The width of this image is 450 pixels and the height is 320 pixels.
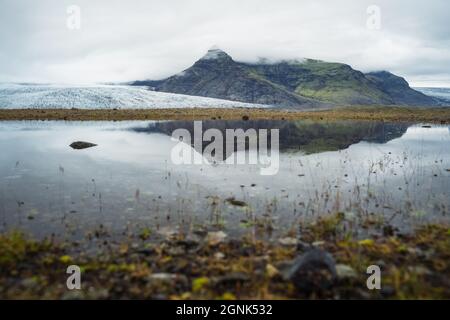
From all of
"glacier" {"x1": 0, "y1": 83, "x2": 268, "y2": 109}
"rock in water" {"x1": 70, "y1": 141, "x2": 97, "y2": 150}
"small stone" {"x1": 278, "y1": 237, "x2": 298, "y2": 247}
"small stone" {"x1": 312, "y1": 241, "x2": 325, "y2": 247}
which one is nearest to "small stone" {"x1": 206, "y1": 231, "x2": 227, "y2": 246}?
"small stone" {"x1": 278, "y1": 237, "x2": 298, "y2": 247}

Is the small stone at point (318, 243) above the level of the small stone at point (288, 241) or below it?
below

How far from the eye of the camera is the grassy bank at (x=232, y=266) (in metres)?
7.64

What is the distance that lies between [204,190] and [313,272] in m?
8.63

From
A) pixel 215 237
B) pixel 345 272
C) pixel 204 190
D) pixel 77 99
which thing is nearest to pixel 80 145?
pixel 204 190

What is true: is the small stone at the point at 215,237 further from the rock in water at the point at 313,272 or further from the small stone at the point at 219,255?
the rock in water at the point at 313,272

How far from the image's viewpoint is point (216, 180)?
1798cm

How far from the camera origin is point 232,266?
8.73 metres

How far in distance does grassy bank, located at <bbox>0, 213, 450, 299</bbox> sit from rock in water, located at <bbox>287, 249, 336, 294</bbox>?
0.02 m

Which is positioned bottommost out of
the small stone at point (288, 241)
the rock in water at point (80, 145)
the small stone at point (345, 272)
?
the small stone at point (345, 272)

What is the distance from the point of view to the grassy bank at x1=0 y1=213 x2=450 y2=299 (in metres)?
7.64

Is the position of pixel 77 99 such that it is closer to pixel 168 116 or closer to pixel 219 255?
pixel 168 116

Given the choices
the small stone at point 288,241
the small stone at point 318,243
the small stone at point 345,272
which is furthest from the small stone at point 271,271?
the small stone at point 318,243

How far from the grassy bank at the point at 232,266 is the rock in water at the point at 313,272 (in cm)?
2
